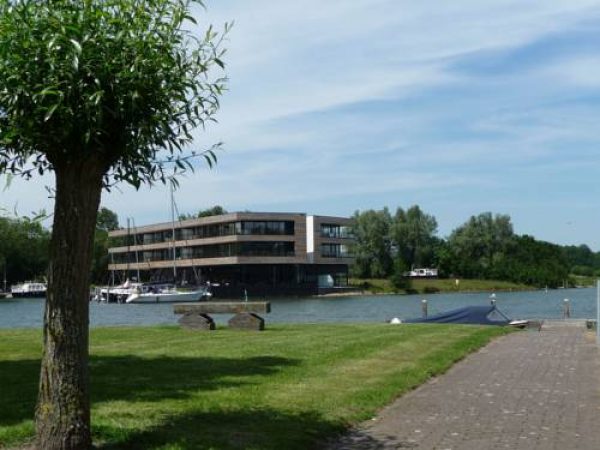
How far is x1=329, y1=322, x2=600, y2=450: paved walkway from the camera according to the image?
827cm

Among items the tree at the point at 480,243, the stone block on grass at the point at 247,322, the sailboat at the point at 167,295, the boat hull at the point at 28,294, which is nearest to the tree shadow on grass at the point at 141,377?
the stone block on grass at the point at 247,322

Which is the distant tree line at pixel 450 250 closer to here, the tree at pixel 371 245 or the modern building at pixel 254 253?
the tree at pixel 371 245

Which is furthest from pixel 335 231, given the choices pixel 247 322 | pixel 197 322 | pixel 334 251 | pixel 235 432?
pixel 235 432

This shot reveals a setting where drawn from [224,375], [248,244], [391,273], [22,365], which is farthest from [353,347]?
[391,273]

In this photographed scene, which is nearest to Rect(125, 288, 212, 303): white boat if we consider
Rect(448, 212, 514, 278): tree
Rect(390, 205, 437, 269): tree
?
Rect(390, 205, 437, 269): tree

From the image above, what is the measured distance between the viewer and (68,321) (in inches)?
279

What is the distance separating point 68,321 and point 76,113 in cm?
178

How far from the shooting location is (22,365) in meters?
13.8

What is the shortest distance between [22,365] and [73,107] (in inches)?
322

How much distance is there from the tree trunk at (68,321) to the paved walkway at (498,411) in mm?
2585

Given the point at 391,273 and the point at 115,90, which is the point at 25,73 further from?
the point at 391,273

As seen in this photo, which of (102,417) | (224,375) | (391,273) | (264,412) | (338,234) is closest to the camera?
(102,417)

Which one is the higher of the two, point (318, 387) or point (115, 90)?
point (115, 90)

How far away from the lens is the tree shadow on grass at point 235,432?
301 inches
